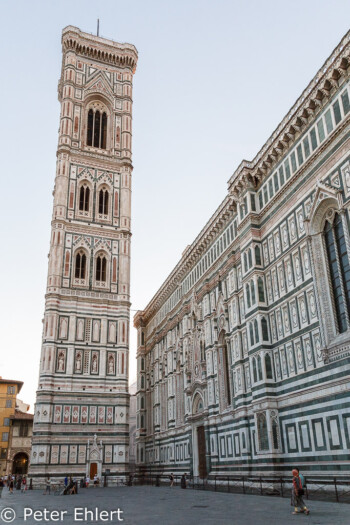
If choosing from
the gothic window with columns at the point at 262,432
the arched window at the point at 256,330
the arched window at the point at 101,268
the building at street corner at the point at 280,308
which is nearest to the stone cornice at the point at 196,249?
the building at street corner at the point at 280,308

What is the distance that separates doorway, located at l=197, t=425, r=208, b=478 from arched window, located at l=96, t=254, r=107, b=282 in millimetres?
17168

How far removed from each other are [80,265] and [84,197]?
23.3 ft

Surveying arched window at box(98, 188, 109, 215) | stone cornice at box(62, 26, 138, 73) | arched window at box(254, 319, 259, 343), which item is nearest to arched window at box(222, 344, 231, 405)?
arched window at box(254, 319, 259, 343)

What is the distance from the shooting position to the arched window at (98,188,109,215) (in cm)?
4656

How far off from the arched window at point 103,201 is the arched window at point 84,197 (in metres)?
1.18

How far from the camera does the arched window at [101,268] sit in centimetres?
4425

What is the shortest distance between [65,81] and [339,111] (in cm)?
3643

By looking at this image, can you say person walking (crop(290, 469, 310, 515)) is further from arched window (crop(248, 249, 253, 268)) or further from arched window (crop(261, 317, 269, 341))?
arched window (crop(248, 249, 253, 268))

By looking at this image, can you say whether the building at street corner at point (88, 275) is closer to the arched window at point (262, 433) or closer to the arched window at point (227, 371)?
the arched window at point (227, 371)

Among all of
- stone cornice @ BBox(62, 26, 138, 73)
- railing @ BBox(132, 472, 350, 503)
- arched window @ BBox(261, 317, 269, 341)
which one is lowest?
railing @ BBox(132, 472, 350, 503)

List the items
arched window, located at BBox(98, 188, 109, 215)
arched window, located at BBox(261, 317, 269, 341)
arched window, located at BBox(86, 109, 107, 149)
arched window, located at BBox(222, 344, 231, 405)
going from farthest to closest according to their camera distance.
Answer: arched window, located at BBox(86, 109, 107, 149), arched window, located at BBox(98, 188, 109, 215), arched window, located at BBox(222, 344, 231, 405), arched window, located at BBox(261, 317, 269, 341)

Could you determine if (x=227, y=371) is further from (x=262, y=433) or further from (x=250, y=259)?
(x=250, y=259)

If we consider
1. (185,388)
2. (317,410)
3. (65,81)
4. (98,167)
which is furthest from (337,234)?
(65,81)

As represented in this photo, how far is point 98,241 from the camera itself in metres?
44.9
